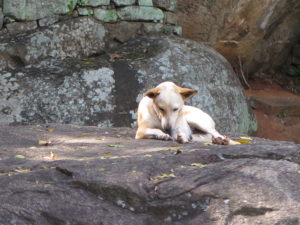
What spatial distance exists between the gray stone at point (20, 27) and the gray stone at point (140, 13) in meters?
1.52

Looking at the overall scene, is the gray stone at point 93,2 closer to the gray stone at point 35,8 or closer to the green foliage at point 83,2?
the green foliage at point 83,2

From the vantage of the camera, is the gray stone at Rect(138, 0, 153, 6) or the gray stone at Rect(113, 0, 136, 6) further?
the gray stone at Rect(138, 0, 153, 6)

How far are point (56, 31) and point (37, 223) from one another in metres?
6.24

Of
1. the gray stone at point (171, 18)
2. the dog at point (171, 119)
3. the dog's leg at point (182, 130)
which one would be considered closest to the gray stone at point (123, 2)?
the gray stone at point (171, 18)

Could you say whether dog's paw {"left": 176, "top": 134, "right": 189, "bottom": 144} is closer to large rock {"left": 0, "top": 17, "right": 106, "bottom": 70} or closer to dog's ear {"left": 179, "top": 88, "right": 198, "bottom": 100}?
dog's ear {"left": 179, "top": 88, "right": 198, "bottom": 100}

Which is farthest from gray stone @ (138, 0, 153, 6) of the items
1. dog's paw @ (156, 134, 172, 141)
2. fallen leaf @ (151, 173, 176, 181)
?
fallen leaf @ (151, 173, 176, 181)

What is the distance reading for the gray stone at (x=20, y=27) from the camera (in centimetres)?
920

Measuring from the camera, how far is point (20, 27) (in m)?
9.26

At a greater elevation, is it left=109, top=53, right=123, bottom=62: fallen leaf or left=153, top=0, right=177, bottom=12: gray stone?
left=153, top=0, right=177, bottom=12: gray stone

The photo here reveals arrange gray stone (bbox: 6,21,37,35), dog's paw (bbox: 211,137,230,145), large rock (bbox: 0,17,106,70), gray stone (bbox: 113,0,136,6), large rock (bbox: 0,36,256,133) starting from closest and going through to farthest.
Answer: dog's paw (bbox: 211,137,230,145), large rock (bbox: 0,36,256,133), large rock (bbox: 0,17,106,70), gray stone (bbox: 6,21,37,35), gray stone (bbox: 113,0,136,6)

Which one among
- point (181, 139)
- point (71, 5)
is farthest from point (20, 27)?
point (181, 139)

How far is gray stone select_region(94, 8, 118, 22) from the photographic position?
9.84 meters

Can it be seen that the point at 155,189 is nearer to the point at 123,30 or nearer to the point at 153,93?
the point at 153,93

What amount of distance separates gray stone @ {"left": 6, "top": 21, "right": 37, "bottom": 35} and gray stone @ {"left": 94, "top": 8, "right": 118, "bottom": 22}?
105 cm
